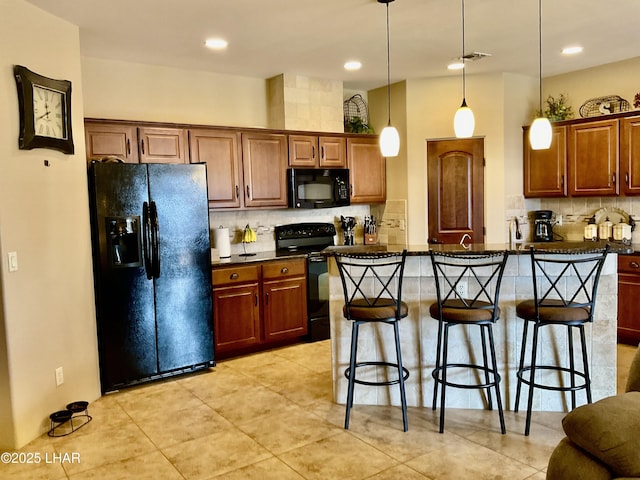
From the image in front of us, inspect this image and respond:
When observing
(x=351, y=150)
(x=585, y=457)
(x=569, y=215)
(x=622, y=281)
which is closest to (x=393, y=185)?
(x=351, y=150)

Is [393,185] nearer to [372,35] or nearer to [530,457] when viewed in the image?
[372,35]

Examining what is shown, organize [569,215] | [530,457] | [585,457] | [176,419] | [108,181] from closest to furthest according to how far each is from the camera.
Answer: [585,457] < [530,457] < [176,419] < [108,181] < [569,215]

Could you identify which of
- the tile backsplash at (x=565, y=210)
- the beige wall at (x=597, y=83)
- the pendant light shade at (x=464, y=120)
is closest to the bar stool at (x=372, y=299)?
the pendant light shade at (x=464, y=120)

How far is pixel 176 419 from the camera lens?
142 inches

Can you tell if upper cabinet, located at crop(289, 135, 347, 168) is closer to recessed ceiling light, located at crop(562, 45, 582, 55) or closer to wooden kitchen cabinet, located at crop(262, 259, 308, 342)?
wooden kitchen cabinet, located at crop(262, 259, 308, 342)

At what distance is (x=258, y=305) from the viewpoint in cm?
498

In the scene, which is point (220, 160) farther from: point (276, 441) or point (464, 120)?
point (276, 441)

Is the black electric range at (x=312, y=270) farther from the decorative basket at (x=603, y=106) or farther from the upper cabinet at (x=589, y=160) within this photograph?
the decorative basket at (x=603, y=106)

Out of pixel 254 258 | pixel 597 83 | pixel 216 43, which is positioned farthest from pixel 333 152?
pixel 597 83

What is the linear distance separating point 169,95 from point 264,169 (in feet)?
3.81

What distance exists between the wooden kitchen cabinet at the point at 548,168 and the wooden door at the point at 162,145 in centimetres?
367

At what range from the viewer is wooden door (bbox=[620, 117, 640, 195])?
16.4 ft

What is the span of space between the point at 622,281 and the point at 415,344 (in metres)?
2.58

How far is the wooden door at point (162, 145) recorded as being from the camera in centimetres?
465
